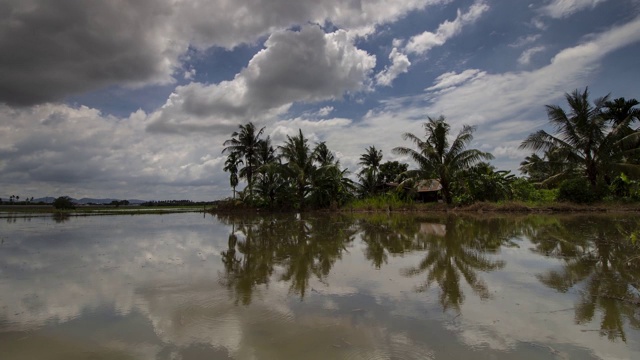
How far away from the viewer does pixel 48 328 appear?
11.8ft

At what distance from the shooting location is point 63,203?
34.9 meters

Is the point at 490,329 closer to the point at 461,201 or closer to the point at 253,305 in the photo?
the point at 253,305

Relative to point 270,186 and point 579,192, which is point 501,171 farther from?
point 270,186

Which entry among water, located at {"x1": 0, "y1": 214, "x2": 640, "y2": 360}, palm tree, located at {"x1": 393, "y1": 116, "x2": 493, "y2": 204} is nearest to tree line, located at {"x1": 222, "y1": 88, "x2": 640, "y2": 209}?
palm tree, located at {"x1": 393, "y1": 116, "x2": 493, "y2": 204}

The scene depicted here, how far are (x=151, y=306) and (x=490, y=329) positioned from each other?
379 cm

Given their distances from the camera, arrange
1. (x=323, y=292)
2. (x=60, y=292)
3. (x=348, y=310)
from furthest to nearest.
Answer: (x=60, y=292) < (x=323, y=292) < (x=348, y=310)

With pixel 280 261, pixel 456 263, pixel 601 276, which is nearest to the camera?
pixel 601 276

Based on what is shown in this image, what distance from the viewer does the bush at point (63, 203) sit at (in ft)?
Result: 114

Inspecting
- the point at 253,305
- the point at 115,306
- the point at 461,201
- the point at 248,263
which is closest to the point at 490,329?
the point at 253,305

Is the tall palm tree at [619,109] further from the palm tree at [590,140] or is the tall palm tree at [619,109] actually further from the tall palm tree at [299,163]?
the tall palm tree at [299,163]

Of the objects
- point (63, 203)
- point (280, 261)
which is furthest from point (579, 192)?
point (63, 203)

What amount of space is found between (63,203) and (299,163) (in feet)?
83.4

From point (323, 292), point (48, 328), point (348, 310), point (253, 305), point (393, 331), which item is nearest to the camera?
point (393, 331)

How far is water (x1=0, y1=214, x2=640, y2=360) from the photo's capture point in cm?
294
